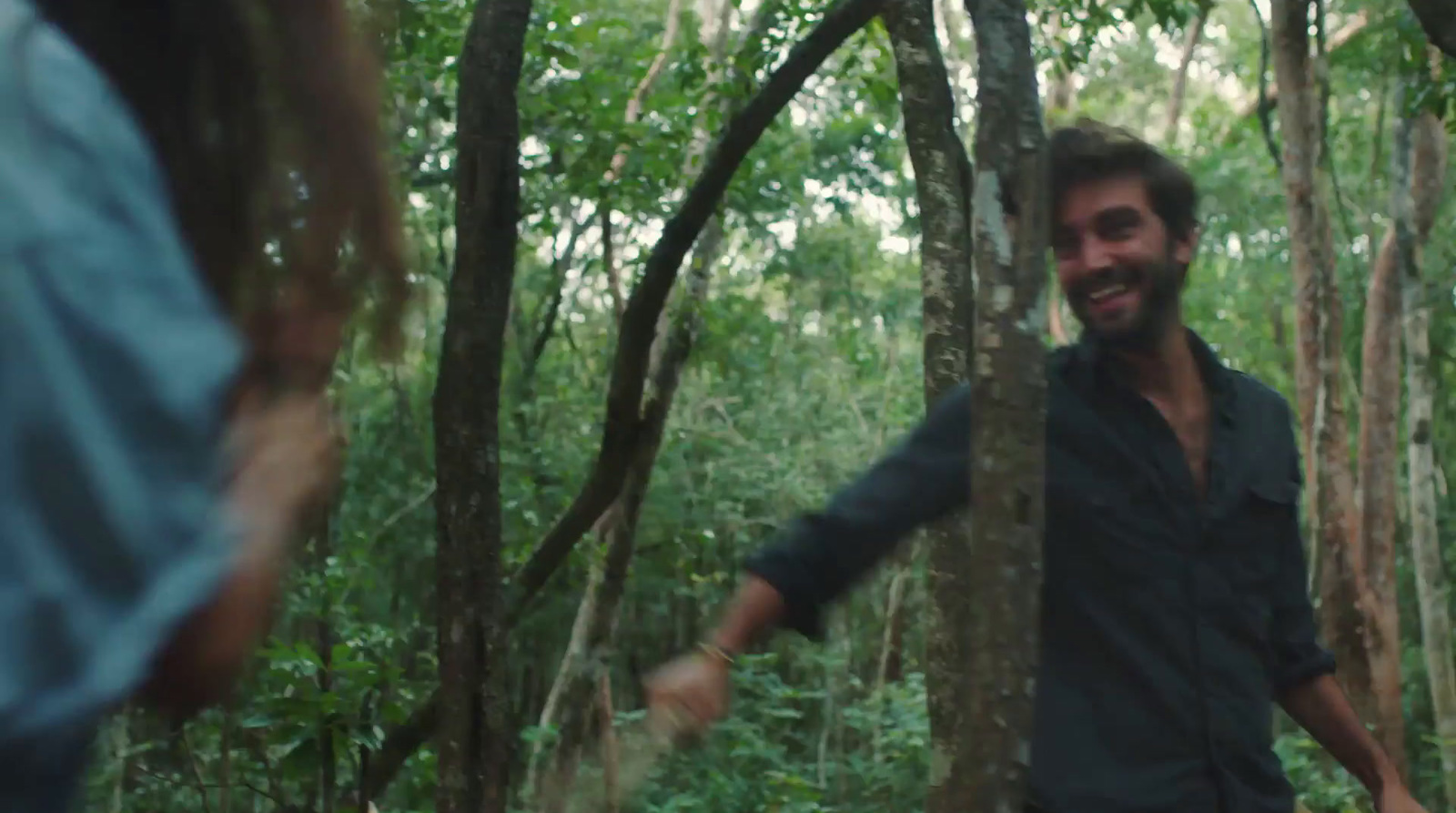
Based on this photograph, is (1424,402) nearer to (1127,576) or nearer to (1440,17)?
(1440,17)

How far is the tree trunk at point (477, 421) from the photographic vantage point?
3.77m

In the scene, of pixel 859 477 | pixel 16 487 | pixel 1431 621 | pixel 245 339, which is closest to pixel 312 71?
pixel 245 339

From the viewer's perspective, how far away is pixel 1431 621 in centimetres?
960

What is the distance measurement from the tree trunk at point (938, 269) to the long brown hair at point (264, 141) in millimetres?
2647

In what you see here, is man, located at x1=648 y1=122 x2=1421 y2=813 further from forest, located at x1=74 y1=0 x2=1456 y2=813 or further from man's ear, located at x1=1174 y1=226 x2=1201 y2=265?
forest, located at x1=74 y1=0 x2=1456 y2=813

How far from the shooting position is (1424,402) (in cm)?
992

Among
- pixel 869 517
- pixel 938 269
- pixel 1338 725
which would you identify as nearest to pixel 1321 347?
pixel 938 269

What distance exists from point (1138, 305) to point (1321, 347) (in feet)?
22.8

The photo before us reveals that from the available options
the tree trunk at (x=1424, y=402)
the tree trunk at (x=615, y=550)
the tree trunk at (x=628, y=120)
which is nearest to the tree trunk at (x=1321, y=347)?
the tree trunk at (x=1424, y=402)

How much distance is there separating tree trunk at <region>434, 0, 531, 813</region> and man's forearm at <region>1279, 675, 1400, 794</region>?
2.10 metres

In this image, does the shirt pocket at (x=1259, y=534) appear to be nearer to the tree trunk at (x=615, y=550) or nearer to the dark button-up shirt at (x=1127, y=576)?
the dark button-up shirt at (x=1127, y=576)

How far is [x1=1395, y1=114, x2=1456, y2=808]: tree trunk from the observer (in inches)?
370

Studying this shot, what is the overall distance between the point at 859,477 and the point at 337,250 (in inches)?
46.7

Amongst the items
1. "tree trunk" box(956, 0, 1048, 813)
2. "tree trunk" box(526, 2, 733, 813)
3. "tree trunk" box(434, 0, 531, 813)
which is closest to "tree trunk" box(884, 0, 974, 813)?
"tree trunk" box(434, 0, 531, 813)
